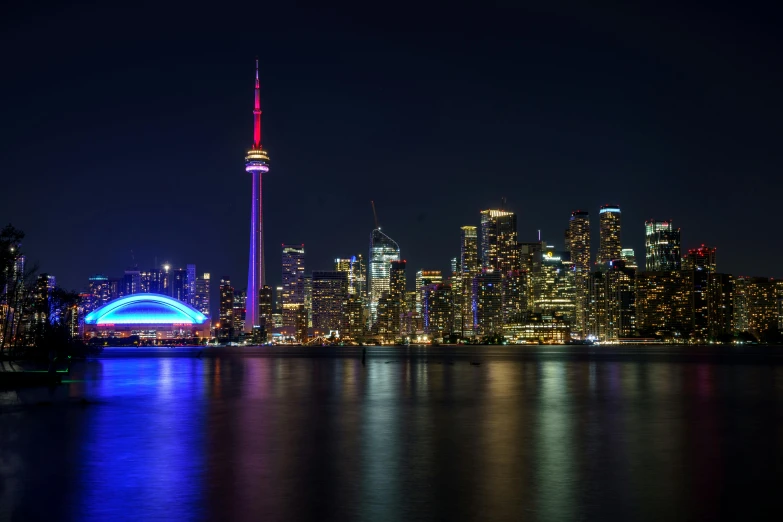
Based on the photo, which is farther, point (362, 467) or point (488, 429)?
point (488, 429)

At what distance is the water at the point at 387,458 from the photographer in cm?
1734

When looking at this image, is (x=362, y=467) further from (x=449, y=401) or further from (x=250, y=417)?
(x=449, y=401)

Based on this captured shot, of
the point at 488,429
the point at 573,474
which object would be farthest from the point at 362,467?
the point at 488,429

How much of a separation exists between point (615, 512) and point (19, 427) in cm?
2370

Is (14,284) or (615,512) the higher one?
(14,284)

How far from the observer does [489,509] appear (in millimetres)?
16984

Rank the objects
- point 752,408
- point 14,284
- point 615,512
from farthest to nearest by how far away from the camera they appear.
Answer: point 14,284
point 752,408
point 615,512

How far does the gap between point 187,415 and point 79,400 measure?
9441 millimetres

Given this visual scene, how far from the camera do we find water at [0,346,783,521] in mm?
17344

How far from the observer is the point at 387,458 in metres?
24.8

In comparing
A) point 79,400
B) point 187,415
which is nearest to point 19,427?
point 187,415

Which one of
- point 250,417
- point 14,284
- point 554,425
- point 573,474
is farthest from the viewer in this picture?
point 14,284

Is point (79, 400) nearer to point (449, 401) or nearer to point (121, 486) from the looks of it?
point (449, 401)

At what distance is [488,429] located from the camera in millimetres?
31953
